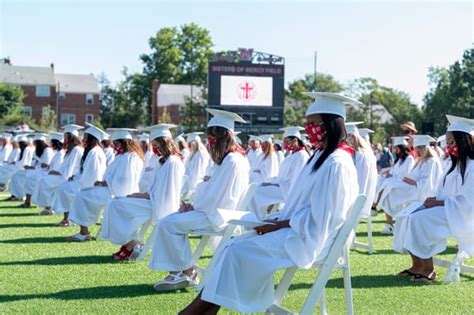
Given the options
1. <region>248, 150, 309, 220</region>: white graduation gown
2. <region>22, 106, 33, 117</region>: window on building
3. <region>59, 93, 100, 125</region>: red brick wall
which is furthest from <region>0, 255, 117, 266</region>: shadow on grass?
<region>59, 93, 100, 125</region>: red brick wall

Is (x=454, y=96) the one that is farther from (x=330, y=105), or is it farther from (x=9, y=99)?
(x=330, y=105)

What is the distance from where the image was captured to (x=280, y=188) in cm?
1516

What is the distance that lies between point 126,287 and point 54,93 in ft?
285

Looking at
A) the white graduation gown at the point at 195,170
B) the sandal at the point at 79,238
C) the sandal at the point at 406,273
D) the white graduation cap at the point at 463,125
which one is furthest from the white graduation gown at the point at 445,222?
the white graduation gown at the point at 195,170

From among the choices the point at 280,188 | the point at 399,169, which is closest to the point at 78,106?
the point at 280,188

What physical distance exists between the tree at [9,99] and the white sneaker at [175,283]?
70.8 m

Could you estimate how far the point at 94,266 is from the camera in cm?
1048

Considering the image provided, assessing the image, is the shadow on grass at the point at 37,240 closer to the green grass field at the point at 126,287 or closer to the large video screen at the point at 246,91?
the green grass field at the point at 126,287

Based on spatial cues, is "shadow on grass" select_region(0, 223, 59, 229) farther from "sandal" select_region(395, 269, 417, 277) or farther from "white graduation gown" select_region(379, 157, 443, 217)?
"sandal" select_region(395, 269, 417, 277)

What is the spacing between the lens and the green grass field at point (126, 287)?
7941 mm

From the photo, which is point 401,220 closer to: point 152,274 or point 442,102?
point 152,274

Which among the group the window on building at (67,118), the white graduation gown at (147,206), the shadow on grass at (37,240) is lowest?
the shadow on grass at (37,240)

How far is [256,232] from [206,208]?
2.18m

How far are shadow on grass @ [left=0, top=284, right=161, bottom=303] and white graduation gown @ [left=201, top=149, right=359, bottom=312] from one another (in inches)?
96.7
